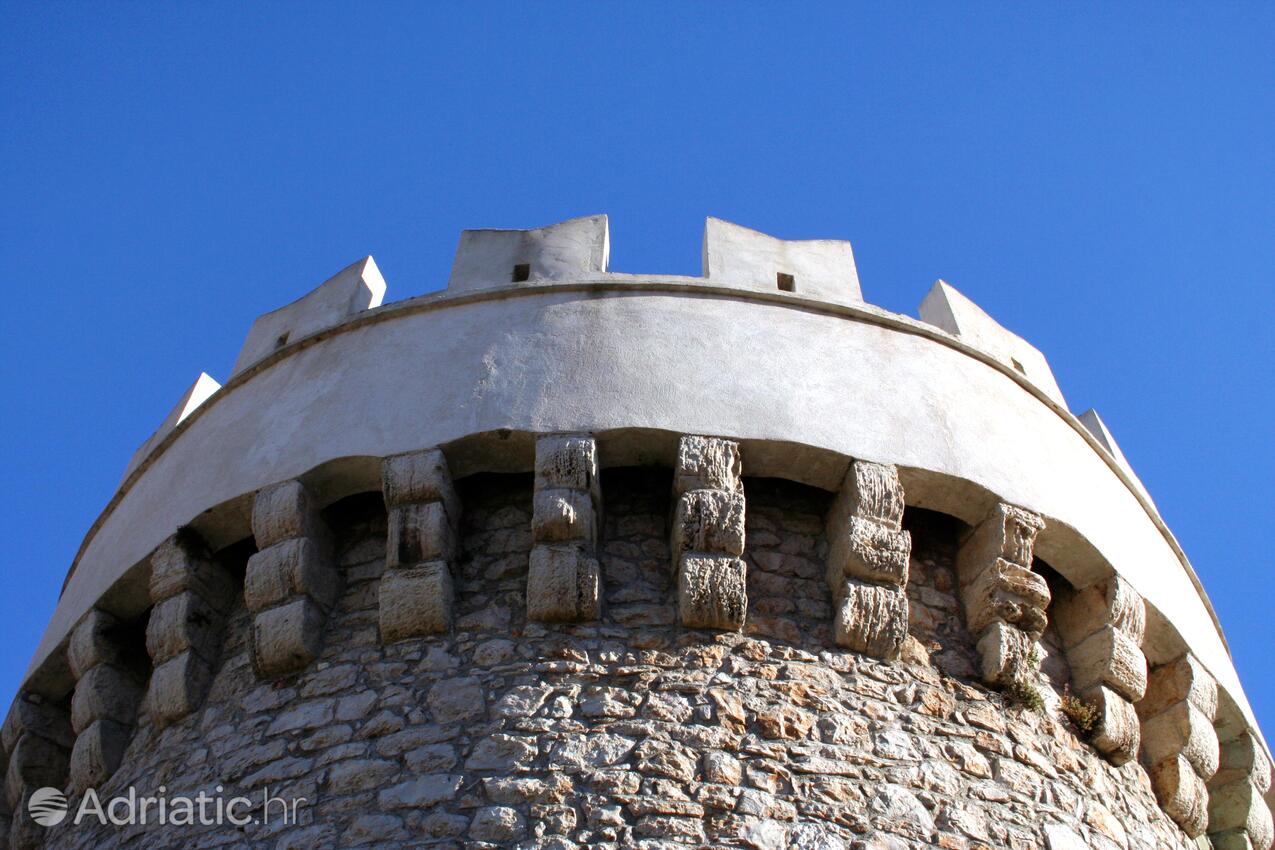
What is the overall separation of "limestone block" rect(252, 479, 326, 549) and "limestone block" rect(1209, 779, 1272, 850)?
13.3ft

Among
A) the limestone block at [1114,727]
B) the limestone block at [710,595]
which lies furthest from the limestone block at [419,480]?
the limestone block at [1114,727]

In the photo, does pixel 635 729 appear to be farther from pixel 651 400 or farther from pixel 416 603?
pixel 651 400

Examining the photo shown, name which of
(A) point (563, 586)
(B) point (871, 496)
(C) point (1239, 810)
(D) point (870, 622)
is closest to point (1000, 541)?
(B) point (871, 496)

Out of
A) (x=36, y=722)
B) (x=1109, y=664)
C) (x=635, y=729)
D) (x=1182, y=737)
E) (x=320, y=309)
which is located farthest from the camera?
(x=320, y=309)

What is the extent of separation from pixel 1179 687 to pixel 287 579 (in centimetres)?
370

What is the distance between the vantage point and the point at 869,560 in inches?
236

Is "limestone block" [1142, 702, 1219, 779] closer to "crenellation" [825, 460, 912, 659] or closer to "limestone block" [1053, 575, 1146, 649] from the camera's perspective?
"limestone block" [1053, 575, 1146, 649]

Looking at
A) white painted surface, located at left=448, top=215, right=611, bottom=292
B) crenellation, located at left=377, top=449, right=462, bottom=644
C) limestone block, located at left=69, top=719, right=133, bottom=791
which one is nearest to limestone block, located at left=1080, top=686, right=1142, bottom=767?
crenellation, located at left=377, top=449, right=462, bottom=644

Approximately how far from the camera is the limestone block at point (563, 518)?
19.5 feet

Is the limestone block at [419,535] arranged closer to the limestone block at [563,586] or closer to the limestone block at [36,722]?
the limestone block at [563,586]

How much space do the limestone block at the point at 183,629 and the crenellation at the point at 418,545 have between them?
2.72 feet

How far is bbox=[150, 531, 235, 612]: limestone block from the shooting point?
651 cm

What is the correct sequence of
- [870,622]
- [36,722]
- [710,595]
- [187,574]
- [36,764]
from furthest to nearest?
1. [36,722]
2. [36,764]
3. [187,574]
4. [870,622]
5. [710,595]

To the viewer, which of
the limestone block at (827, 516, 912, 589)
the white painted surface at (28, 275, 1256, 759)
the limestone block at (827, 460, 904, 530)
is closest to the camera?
the limestone block at (827, 516, 912, 589)
